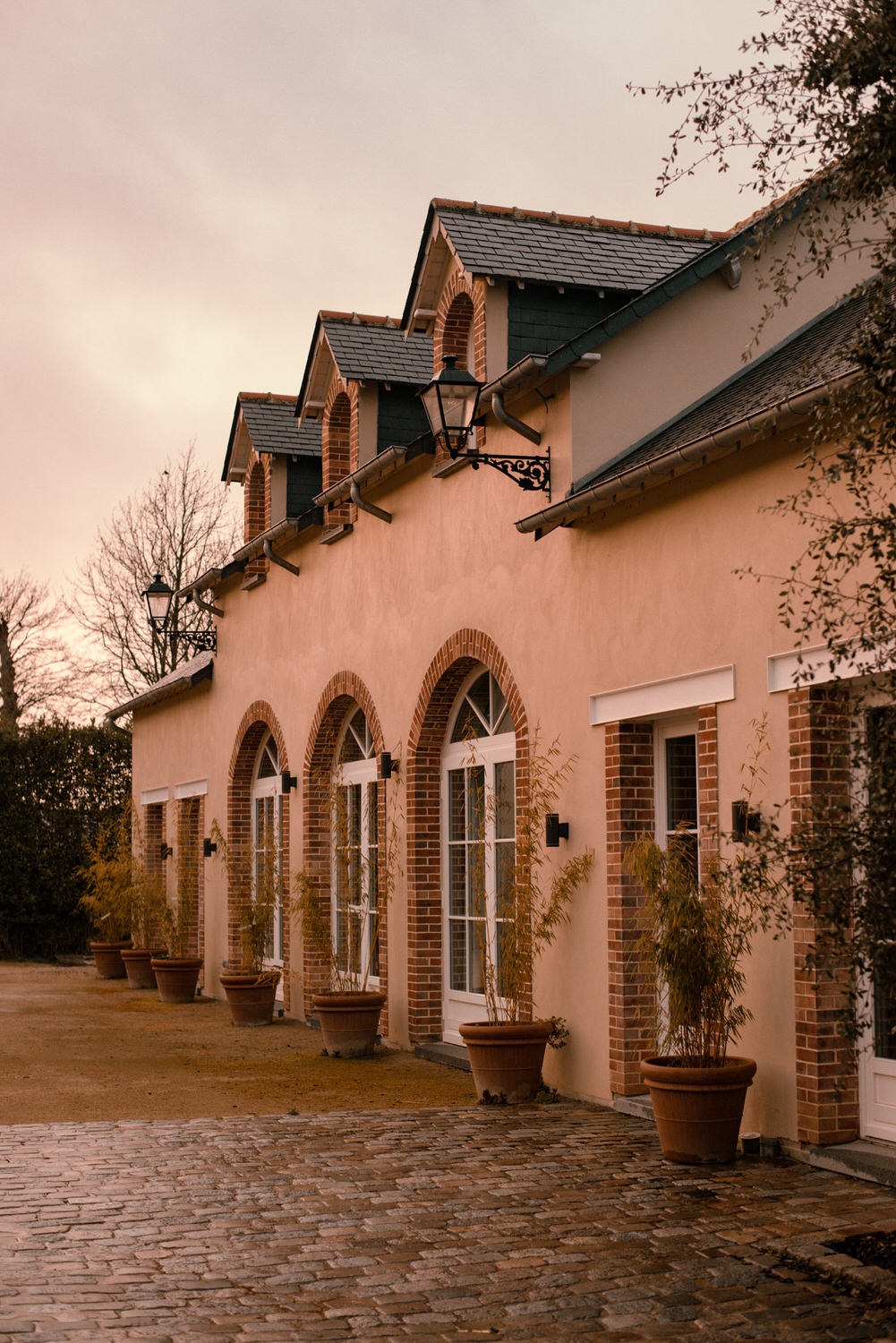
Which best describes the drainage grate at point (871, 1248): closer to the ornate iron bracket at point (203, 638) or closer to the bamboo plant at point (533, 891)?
the bamboo plant at point (533, 891)

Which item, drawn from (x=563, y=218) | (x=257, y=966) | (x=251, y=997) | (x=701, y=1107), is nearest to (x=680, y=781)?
(x=701, y=1107)

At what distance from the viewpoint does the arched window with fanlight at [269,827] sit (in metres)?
16.2

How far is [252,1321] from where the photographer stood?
17.0 feet

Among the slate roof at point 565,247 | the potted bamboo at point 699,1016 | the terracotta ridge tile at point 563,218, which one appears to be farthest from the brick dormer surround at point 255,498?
the potted bamboo at point 699,1016

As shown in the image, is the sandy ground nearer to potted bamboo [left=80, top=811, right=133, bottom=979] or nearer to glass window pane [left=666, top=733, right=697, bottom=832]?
glass window pane [left=666, top=733, right=697, bottom=832]

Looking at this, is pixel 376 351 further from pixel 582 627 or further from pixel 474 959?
pixel 474 959

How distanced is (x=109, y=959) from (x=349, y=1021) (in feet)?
34.3

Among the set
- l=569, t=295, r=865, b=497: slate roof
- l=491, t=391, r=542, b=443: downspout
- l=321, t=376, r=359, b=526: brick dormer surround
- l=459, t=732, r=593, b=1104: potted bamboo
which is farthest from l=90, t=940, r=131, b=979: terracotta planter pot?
l=569, t=295, r=865, b=497: slate roof

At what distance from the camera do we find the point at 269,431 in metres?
17.4

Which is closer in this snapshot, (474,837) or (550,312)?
(550,312)

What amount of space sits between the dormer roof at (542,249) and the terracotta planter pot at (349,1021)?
17.9ft

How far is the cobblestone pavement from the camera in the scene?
5.18 meters

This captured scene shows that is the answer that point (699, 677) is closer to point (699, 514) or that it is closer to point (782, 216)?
point (699, 514)

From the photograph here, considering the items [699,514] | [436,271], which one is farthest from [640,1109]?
[436,271]
